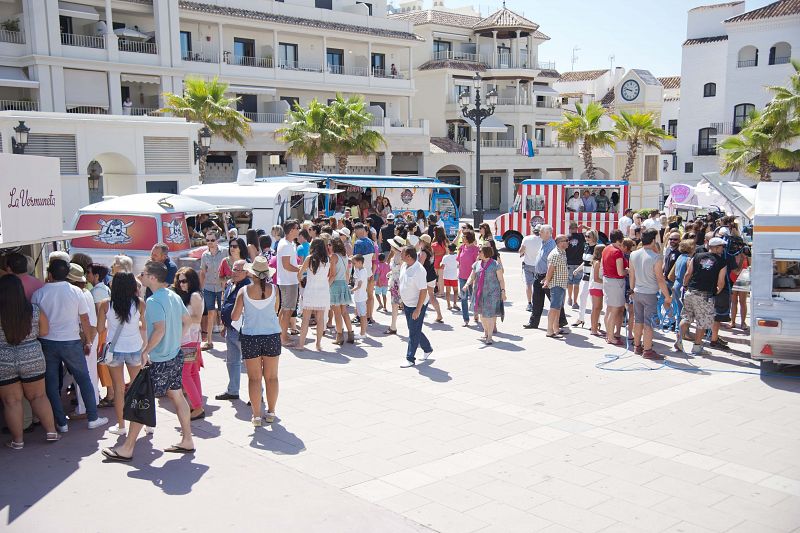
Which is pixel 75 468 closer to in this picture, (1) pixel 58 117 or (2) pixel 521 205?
(1) pixel 58 117

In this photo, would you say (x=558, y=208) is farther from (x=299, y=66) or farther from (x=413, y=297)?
(x=299, y=66)

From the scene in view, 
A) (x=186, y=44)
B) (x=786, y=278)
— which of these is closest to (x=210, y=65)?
(x=186, y=44)

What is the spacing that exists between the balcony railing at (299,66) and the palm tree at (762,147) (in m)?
21.2

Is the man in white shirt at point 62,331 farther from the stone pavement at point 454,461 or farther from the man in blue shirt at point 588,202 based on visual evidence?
the man in blue shirt at point 588,202

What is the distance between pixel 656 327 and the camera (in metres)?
13.6

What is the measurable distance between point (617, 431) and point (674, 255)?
595cm

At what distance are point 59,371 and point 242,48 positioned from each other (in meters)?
33.9

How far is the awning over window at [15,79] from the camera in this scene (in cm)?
2953

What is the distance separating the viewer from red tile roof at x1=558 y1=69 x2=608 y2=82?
66.8m

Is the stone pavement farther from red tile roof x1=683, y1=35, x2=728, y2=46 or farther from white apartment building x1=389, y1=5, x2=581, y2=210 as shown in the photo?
red tile roof x1=683, y1=35, x2=728, y2=46

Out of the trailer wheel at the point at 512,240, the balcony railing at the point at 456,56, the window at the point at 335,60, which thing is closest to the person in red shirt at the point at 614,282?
the trailer wheel at the point at 512,240

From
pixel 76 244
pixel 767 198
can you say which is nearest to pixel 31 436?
pixel 76 244

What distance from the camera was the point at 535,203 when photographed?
1016 inches

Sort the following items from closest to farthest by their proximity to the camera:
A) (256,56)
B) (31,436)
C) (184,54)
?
1. (31,436)
2. (184,54)
3. (256,56)
